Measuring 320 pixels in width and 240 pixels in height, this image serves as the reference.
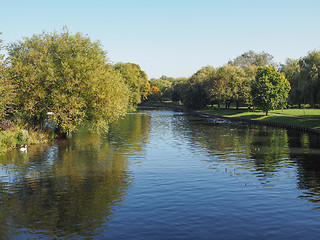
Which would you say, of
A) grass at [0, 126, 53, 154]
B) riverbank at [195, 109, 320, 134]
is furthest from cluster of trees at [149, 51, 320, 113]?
grass at [0, 126, 53, 154]

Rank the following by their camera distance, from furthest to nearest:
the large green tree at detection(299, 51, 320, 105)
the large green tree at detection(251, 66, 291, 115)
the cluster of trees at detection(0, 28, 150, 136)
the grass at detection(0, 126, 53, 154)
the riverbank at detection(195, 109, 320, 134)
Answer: the large green tree at detection(251, 66, 291, 115) → the large green tree at detection(299, 51, 320, 105) → the riverbank at detection(195, 109, 320, 134) → the cluster of trees at detection(0, 28, 150, 136) → the grass at detection(0, 126, 53, 154)

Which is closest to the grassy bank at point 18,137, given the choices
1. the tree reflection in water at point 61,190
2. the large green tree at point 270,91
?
the tree reflection in water at point 61,190

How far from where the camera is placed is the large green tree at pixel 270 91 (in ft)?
297

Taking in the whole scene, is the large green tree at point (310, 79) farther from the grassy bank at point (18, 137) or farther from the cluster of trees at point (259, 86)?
Answer: the grassy bank at point (18, 137)

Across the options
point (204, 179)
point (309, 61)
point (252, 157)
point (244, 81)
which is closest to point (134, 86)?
point (244, 81)

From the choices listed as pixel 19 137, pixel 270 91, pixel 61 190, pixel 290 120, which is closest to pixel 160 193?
pixel 61 190

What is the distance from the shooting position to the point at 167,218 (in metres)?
19.1

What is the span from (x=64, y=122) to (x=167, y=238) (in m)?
37.9

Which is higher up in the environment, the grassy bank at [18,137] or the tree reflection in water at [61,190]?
the grassy bank at [18,137]

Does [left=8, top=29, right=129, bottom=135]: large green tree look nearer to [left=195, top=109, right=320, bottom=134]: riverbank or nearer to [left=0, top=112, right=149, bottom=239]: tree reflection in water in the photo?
[left=0, top=112, right=149, bottom=239]: tree reflection in water

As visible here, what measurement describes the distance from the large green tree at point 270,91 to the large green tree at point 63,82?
5125 cm

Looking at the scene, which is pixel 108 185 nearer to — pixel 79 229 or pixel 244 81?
pixel 79 229

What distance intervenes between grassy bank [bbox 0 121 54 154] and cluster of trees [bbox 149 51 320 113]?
55.8 metres

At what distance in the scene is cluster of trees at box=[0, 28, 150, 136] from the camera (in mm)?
46469
